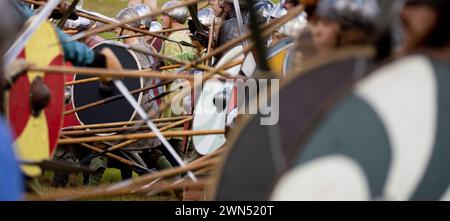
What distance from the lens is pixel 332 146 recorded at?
3.73 m

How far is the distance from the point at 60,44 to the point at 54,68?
47 cm

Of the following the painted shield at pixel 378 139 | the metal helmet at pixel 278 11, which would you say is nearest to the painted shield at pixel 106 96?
the metal helmet at pixel 278 11

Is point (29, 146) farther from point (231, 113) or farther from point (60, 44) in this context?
point (231, 113)

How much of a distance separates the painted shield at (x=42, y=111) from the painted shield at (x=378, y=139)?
5.61 ft

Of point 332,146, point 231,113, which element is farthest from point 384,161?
point 231,113

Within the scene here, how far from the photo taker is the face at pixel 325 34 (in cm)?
472

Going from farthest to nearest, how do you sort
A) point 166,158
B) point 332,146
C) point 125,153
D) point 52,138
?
point 166,158 < point 125,153 < point 52,138 < point 332,146

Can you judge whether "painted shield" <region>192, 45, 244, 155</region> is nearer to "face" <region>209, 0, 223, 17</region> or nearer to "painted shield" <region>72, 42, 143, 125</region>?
"painted shield" <region>72, 42, 143, 125</region>

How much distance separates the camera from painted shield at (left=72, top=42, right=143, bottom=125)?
1023 cm

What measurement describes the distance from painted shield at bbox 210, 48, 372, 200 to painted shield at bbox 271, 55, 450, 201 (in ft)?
0.19

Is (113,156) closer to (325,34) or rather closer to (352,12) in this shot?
(325,34)

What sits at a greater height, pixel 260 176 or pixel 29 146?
pixel 29 146

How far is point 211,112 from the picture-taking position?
28.3ft

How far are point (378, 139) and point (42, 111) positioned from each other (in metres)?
2.04
